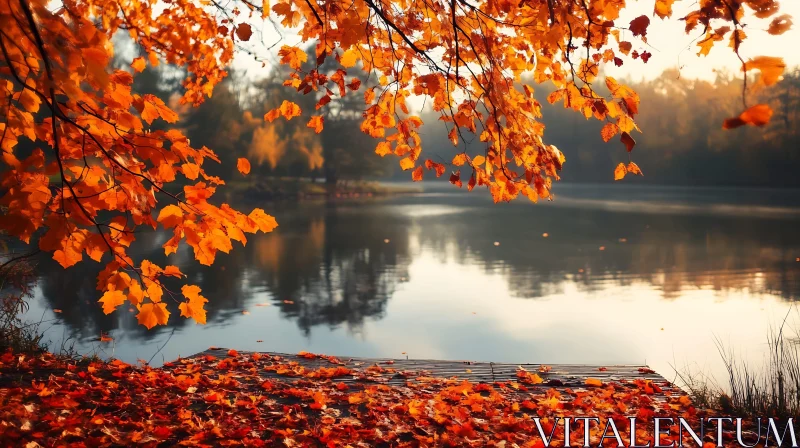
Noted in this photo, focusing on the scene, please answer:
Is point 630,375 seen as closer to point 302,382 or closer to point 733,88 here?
point 302,382

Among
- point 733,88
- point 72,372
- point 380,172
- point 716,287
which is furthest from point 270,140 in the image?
point 733,88

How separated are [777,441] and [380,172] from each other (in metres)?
42.8

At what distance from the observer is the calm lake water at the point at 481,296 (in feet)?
25.5

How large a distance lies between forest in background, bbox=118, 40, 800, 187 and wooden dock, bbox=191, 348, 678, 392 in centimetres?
2767

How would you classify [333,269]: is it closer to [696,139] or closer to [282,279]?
[282,279]

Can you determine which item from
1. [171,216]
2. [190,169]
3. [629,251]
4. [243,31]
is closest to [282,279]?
[629,251]

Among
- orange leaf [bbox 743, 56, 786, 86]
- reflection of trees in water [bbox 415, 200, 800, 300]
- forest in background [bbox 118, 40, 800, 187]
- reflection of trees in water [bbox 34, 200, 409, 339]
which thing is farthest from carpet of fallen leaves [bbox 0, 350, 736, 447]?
forest in background [bbox 118, 40, 800, 187]

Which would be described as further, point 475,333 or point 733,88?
point 733,88

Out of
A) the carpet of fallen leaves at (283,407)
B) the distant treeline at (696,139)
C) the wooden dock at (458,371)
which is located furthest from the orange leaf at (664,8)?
the distant treeline at (696,139)

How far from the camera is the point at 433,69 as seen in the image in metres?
3.69

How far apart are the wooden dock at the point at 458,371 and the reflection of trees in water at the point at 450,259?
308cm

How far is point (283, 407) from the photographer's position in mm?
3725

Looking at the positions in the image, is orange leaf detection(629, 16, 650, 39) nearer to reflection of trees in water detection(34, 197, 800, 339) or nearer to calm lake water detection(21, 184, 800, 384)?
calm lake water detection(21, 184, 800, 384)

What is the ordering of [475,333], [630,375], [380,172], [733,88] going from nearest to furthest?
[630,375], [475,333], [380,172], [733,88]
